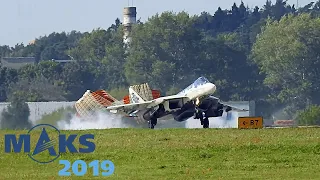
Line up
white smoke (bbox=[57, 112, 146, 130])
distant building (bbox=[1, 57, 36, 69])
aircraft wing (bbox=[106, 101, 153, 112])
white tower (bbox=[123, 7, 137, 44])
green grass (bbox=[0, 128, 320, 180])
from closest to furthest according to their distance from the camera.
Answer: green grass (bbox=[0, 128, 320, 180])
aircraft wing (bbox=[106, 101, 153, 112])
white smoke (bbox=[57, 112, 146, 130])
distant building (bbox=[1, 57, 36, 69])
white tower (bbox=[123, 7, 137, 44])

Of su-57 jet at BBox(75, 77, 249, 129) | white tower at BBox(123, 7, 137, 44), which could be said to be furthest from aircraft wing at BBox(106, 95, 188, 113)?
white tower at BBox(123, 7, 137, 44)

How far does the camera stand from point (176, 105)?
59094mm

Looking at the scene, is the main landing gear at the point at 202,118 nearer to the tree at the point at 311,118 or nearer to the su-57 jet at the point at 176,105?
the su-57 jet at the point at 176,105

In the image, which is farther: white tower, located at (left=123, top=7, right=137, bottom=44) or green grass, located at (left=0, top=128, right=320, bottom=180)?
white tower, located at (left=123, top=7, right=137, bottom=44)

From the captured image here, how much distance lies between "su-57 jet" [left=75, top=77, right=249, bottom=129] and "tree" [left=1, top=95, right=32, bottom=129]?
846cm

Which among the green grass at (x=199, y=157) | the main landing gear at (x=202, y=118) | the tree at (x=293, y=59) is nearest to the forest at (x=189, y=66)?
the tree at (x=293, y=59)

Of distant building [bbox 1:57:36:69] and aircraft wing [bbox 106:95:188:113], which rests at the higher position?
aircraft wing [bbox 106:95:188:113]

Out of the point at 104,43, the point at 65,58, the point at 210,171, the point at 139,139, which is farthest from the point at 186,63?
the point at 210,171

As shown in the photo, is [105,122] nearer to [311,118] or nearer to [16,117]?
[16,117]

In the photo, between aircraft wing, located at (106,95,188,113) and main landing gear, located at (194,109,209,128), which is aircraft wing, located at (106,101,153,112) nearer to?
aircraft wing, located at (106,95,188,113)

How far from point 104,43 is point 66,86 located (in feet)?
72.7

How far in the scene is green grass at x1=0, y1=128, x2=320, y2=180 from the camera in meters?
31.3

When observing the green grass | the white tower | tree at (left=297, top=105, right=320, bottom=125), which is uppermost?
the white tower

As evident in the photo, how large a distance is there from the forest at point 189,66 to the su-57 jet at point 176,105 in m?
36.5
